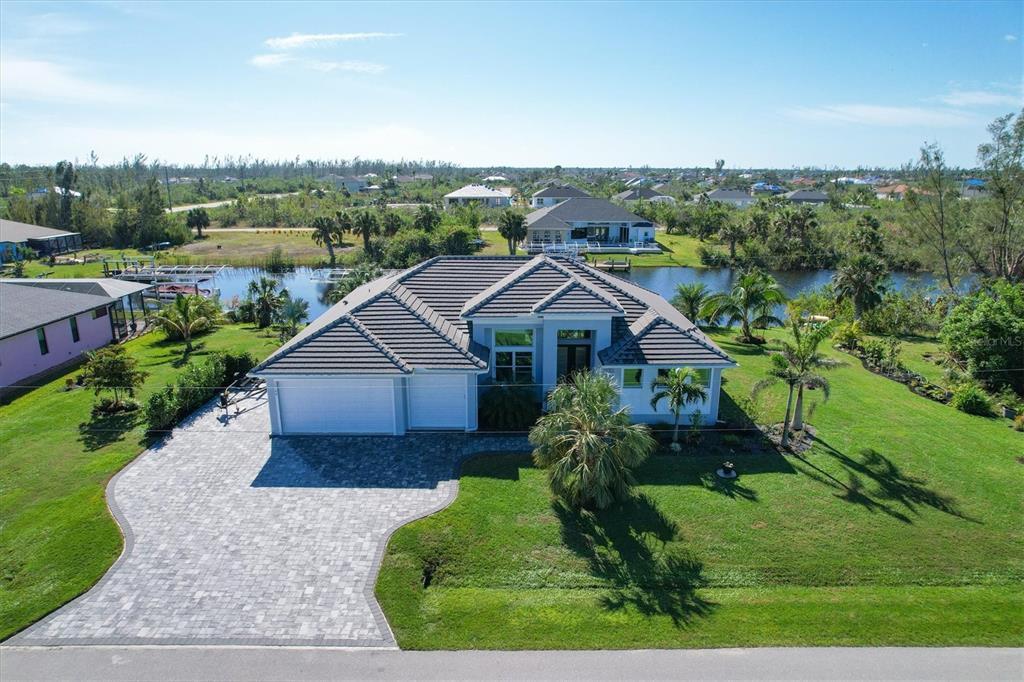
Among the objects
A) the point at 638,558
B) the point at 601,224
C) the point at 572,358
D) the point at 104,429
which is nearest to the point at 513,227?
the point at 601,224

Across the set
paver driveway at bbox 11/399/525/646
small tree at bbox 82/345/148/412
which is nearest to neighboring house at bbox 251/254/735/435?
paver driveway at bbox 11/399/525/646

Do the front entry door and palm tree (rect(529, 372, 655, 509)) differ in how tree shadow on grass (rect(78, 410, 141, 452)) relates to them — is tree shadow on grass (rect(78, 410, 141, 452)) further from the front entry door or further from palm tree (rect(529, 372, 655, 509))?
the front entry door

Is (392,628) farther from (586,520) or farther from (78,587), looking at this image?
(78,587)

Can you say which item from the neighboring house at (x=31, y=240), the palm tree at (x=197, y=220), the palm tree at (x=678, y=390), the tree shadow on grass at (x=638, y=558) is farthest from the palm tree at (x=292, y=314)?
the palm tree at (x=197, y=220)

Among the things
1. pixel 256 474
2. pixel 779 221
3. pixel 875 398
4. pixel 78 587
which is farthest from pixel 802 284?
pixel 78 587

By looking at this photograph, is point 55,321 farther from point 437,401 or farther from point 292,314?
point 437,401

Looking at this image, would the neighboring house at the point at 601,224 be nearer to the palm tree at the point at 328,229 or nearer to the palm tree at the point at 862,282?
the palm tree at the point at 328,229
